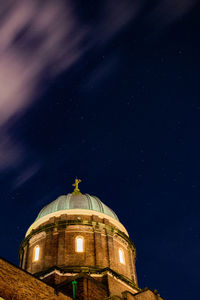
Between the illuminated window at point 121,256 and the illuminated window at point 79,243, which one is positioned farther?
the illuminated window at point 121,256

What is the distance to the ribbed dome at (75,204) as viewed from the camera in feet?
122

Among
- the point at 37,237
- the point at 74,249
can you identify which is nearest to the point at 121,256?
the point at 74,249

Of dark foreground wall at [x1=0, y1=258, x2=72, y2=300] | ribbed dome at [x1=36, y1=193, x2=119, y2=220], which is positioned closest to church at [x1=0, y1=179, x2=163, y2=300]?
ribbed dome at [x1=36, y1=193, x2=119, y2=220]

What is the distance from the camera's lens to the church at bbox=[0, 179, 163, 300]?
89.6 ft

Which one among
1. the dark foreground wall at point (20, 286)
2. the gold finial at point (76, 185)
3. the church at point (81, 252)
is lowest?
the dark foreground wall at point (20, 286)

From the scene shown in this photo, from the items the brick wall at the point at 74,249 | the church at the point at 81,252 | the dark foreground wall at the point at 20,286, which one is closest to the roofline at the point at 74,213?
the church at the point at 81,252

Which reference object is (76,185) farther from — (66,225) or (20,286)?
(20,286)

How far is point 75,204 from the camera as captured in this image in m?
37.4

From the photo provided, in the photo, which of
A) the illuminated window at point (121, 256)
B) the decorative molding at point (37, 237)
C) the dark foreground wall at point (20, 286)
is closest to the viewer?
the dark foreground wall at point (20, 286)

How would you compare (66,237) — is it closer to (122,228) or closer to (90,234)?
(90,234)

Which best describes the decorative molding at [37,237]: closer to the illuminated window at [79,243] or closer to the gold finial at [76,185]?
the illuminated window at [79,243]

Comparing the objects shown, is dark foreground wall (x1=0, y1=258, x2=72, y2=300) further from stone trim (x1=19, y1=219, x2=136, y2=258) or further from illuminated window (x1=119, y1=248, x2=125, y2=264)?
illuminated window (x1=119, y1=248, x2=125, y2=264)

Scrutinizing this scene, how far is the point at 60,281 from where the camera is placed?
29.3 metres

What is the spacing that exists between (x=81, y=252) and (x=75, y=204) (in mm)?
6334
